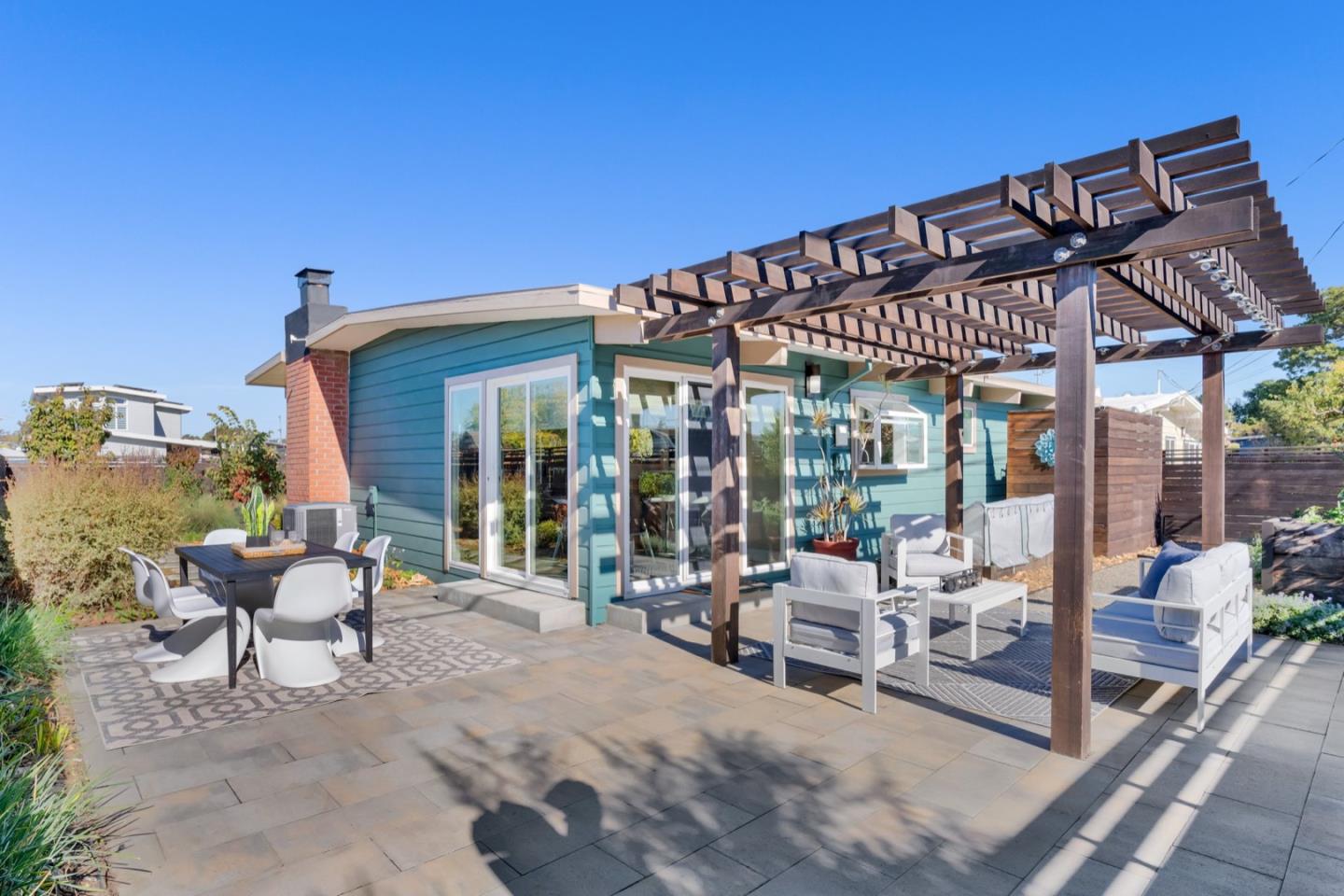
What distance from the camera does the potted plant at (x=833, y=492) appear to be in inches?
323

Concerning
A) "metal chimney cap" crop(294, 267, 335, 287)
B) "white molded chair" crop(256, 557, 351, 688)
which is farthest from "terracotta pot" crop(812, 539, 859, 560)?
"metal chimney cap" crop(294, 267, 335, 287)

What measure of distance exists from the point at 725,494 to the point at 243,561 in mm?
3441

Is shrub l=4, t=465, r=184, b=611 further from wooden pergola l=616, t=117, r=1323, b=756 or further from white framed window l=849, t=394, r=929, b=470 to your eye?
white framed window l=849, t=394, r=929, b=470

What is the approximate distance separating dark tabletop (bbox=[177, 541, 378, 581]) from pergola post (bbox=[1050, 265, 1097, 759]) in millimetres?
4335

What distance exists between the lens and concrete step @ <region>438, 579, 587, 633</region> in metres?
6.09

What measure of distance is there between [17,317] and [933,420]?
78.6 feet

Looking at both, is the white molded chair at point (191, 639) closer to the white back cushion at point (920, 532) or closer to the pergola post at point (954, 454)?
the white back cushion at point (920, 532)

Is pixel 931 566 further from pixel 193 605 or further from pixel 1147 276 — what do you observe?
pixel 193 605

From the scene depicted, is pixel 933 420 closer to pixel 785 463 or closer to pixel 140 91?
pixel 785 463

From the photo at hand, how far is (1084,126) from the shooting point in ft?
34.2

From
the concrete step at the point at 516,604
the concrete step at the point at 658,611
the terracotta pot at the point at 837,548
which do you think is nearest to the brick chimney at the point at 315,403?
the concrete step at the point at 516,604

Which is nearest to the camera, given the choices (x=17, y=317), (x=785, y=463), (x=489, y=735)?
(x=489, y=735)

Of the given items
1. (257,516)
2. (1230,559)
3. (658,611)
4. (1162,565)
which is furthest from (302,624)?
(1230,559)

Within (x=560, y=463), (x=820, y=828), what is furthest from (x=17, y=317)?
(x=820, y=828)
